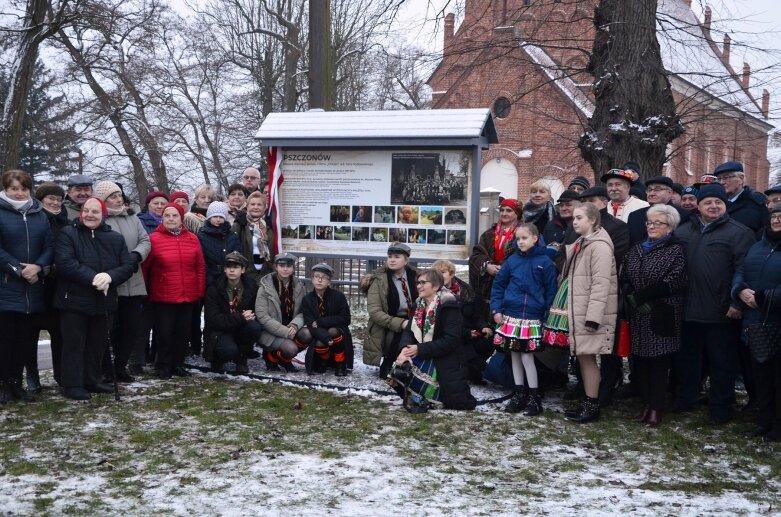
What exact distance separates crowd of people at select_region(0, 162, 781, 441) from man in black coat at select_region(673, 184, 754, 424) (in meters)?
0.01

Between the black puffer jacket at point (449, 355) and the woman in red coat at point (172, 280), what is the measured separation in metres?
2.46

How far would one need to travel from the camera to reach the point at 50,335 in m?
6.93

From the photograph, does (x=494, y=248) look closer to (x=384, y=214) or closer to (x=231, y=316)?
(x=384, y=214)

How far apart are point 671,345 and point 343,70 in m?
24.9

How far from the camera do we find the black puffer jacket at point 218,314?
Answer: 7.81m

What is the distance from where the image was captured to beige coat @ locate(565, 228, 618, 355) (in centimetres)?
624

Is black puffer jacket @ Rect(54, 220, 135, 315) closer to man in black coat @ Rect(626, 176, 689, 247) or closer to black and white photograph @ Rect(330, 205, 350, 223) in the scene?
black and white photograph @ Rect(330, 205, 350, 223)

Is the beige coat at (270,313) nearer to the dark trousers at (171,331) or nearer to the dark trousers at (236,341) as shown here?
the dark trousers at (236,341)

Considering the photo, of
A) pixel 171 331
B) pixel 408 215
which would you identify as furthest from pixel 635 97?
pixel 171 331

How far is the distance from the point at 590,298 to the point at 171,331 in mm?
4090

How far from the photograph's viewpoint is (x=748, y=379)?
23.4 ft

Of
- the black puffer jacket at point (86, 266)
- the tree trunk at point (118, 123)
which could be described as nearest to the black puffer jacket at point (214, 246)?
the black puffer jacket at point (86, 266)

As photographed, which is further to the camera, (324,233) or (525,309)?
(324,233)

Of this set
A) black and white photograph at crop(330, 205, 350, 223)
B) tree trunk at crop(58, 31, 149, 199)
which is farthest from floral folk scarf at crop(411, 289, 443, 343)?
tree trunk at crop(58, 31, 149, 199)
